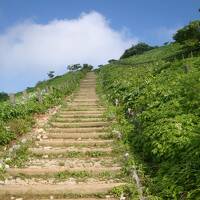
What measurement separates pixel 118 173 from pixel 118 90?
16387 mm

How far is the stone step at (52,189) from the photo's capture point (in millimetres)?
11703

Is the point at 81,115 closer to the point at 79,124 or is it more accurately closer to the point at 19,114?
the point at 79,124

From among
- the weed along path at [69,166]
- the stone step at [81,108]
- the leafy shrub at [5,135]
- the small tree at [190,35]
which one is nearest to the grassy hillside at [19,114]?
the leafy shrub at [5,135]

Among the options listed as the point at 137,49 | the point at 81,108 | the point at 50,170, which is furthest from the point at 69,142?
the point at 137,49

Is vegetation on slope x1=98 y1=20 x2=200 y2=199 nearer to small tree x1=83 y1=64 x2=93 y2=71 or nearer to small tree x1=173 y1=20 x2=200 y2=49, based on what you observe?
small tree x1=173 y1=20 x2=200 y2=49

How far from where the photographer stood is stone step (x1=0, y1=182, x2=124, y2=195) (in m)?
11.7

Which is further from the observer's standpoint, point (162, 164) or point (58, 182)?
point (58, 182)

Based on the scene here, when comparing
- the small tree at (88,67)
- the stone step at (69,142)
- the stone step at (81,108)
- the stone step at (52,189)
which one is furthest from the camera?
the small tree at (88,67)

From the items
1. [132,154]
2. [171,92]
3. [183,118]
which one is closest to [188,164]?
[183,118]

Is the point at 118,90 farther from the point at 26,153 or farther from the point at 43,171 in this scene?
the point at 43,171

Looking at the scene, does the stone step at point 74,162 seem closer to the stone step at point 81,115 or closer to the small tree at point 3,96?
the stone step at point 81,115

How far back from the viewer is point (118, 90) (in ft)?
96.4

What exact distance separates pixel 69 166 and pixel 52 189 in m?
2.21

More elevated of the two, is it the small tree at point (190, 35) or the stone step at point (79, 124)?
the small tree at point (190, 35)
